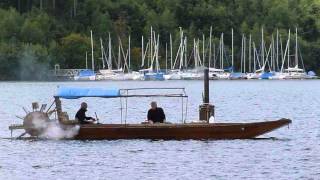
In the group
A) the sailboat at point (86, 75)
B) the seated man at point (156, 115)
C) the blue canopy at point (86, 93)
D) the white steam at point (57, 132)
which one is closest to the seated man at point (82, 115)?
the white steam at point (57, 132)

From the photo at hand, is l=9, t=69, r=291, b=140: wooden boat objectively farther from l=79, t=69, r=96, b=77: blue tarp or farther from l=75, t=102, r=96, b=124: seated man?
l=79, t=69, r=96, b=77: blue tarp

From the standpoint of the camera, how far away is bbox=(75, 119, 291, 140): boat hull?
54.9 meters

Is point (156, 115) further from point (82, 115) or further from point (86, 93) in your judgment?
point (86, 93)

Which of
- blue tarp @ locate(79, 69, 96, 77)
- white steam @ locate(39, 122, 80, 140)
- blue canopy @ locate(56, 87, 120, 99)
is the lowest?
white steam @ locate(39, 122, 80, 140)

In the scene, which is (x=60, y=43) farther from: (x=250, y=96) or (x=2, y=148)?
(x=2, y=148)

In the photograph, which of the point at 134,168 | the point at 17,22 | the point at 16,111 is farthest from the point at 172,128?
the point at 17,22

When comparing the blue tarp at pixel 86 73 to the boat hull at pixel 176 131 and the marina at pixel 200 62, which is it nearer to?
the marina at pixel 200 62

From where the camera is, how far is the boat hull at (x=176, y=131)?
2163 inches

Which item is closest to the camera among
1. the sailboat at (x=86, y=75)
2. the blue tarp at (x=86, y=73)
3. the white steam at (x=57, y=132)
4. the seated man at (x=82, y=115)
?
the seated man at (x=82, y=115)

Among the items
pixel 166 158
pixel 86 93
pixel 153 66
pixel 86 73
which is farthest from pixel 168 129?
pixel 153 66

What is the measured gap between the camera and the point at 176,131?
5522cm

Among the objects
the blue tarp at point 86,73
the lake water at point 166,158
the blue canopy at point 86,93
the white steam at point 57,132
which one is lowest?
the lake water at point 166,158

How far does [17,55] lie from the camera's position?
18625cm

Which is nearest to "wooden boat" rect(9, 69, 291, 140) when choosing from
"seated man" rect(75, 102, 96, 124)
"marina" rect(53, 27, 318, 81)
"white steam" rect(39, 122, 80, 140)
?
"white steam" rect(39, 122, 80, 140)
